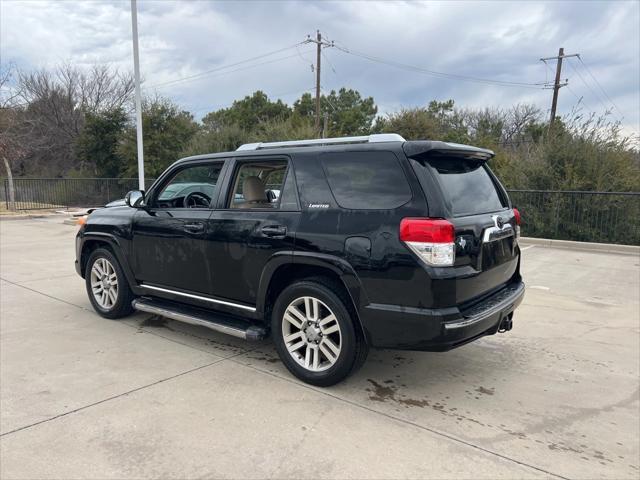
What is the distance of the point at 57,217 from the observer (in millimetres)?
19203

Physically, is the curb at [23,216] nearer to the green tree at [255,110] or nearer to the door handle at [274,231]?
the door handle at [274,231]

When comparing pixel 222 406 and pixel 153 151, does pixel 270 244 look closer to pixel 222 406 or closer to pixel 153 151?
pixel 222 406

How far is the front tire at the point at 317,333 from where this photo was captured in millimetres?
3633

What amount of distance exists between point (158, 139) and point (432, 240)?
79.5 ft

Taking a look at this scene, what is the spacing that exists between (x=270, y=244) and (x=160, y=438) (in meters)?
1.64

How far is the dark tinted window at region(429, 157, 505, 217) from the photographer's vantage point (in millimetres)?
3588

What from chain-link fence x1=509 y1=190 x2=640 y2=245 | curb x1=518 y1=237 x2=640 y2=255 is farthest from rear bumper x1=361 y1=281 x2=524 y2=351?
chain-link fence x1=509 y1=190 x2=640 y2=245

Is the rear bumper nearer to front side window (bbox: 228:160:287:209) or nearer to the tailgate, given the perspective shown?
the tailgate

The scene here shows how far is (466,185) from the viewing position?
3869mm

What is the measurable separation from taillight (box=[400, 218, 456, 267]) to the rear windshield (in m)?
0.29

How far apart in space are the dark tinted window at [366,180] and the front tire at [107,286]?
2956 millimetres

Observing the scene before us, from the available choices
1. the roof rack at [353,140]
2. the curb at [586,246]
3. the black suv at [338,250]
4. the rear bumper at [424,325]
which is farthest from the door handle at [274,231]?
the curb at [586,246]

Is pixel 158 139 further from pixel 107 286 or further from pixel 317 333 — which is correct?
pixel 317 333

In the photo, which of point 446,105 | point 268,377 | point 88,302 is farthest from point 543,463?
point 446,105
